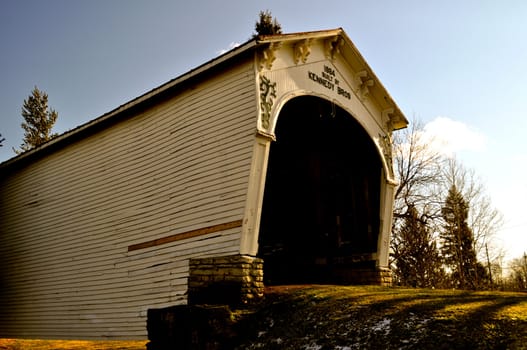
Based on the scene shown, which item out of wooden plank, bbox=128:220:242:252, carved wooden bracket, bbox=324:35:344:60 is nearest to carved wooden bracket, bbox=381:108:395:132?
carved wooden bracket, bbox=324:35:344:60

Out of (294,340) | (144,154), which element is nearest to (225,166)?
(144,154)

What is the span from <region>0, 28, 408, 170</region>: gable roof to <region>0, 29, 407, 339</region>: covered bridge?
0.13ft

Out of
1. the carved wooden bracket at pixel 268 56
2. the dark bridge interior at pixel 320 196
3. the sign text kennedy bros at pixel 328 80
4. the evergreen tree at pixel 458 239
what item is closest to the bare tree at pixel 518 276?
the evergreen tree at pixel 458 239

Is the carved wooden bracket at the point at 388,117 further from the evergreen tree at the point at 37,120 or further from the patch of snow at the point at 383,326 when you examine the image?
the evergreen tree at the point at 37,120

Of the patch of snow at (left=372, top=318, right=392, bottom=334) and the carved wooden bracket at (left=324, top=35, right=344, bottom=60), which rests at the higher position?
the carved wooden bracket at (left=324, top=35, right=344, bottom=60)

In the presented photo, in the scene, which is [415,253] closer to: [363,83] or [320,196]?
[320,196]

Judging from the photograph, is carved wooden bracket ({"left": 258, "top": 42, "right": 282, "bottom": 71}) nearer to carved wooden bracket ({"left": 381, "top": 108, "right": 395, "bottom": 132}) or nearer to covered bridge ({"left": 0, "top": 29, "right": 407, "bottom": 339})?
covered bridge ({"left": 0, "top": 29, "right": 407, "bottom": 339})

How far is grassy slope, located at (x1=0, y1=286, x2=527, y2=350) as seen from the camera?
620cm

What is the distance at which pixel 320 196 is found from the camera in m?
14.5

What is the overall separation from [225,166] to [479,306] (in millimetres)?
5519

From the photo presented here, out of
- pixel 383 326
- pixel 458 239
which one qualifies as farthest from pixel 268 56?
pixel 458 239

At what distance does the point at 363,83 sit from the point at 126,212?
7.48 meters

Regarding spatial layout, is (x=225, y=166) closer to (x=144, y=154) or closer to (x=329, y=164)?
(x=144, y=154)

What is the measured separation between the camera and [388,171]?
45.6ft
